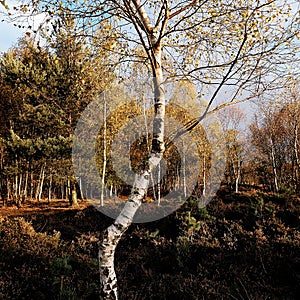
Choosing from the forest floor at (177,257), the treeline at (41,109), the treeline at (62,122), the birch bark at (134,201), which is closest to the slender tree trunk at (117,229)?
the birch bark at (134,201)

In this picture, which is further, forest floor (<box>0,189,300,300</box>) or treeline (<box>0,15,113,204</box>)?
treeline (<box>0,15,113,204</box>)

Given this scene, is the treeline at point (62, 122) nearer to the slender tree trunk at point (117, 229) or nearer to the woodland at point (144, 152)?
the woodland at point (144, 152)

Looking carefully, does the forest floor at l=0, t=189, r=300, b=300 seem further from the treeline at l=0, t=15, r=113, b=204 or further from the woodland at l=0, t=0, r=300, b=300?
the treeline at l=0, t=15, r=113, b=204

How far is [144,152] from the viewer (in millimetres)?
18234

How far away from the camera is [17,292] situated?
4.86 metres

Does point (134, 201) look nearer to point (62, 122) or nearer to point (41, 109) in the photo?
point (62, 122)

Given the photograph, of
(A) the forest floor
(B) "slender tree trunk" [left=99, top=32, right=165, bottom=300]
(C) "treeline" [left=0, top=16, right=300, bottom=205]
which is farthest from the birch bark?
(C) "treeline" [left=0, top=16, right=300, bottom=205]

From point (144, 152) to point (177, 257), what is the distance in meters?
11.3

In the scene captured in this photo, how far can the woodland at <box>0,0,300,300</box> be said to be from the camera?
13.0 ft

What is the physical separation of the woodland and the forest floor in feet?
0.13

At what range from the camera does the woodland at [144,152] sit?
396cm

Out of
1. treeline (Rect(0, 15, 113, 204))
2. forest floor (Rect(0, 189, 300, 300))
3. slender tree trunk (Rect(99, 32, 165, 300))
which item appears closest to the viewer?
slender tree trunk (Rect(99, 32, 165, 300))

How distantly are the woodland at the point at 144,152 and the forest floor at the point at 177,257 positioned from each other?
4cm

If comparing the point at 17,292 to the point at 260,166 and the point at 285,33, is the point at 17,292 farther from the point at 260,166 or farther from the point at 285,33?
the point at 260,166
